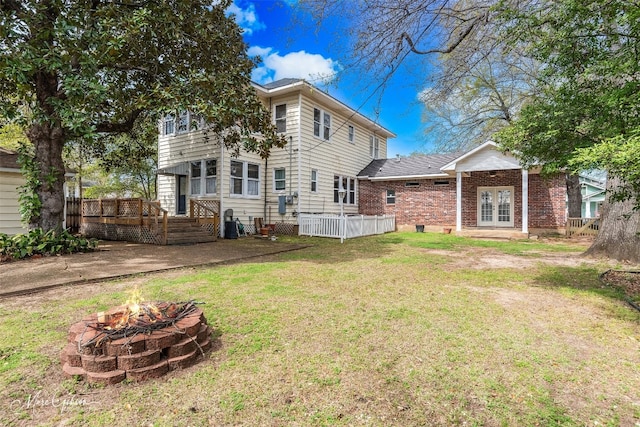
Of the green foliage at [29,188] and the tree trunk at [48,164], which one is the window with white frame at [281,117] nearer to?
the tree trunk at [48,164]

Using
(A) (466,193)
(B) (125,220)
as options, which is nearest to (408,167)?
(A) (466,193)

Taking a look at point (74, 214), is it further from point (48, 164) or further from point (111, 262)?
point (111, 262)

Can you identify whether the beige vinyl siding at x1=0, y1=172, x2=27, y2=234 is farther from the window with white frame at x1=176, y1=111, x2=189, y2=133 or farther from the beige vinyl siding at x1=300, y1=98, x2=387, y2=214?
the beige vinyl siding at x1=300, y1=98, x2=387, y2=214

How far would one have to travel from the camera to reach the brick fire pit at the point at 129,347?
101 inches

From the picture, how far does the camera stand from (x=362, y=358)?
2.99 m

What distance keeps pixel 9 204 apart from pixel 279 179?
31.2 feet

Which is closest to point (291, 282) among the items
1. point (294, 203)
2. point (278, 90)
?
point (294, 203)

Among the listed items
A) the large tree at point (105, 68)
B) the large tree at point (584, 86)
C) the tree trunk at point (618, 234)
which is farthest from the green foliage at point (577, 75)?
the large tree at point (105, 68)

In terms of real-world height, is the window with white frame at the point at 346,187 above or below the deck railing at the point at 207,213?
above

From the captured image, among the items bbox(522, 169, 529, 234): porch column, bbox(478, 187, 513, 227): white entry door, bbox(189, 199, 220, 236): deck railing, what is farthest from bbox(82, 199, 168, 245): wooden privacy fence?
bbox(478, 187, 513, 227): white entry door

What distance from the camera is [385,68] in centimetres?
598

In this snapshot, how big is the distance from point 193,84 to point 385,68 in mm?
4926

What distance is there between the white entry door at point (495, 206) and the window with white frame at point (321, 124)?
8.52 meters

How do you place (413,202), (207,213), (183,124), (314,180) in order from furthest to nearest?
(413,202) → (314,180) → (183,124) → (207,213)
